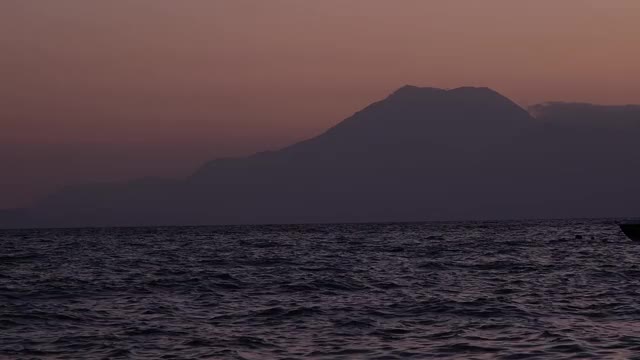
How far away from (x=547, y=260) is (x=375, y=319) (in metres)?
32.7

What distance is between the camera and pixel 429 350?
21422 mm

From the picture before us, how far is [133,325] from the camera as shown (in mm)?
26344

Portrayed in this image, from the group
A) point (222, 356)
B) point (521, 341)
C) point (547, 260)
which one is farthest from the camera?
point (547, 260)

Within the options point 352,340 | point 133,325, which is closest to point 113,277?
point 133,325

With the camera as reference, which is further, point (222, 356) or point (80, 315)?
point (80, 315)

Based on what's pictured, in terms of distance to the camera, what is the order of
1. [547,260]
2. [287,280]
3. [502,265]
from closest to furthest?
[287,280] < [502,265] < [547,260]

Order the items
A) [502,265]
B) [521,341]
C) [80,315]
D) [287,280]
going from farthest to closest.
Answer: [502,265] → [287,280] → [80,315] → [521,341]

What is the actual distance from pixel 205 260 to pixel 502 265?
2134 centimetres

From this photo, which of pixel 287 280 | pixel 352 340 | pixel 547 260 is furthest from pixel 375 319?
pixel 547 260

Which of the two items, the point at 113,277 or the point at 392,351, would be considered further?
the point at 113,277

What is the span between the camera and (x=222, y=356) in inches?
829

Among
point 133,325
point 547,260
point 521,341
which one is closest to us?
point 521,341

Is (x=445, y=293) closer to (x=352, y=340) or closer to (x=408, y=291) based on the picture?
(x=408, y=291)

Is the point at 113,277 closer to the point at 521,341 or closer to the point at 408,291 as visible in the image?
the point at 408,291
